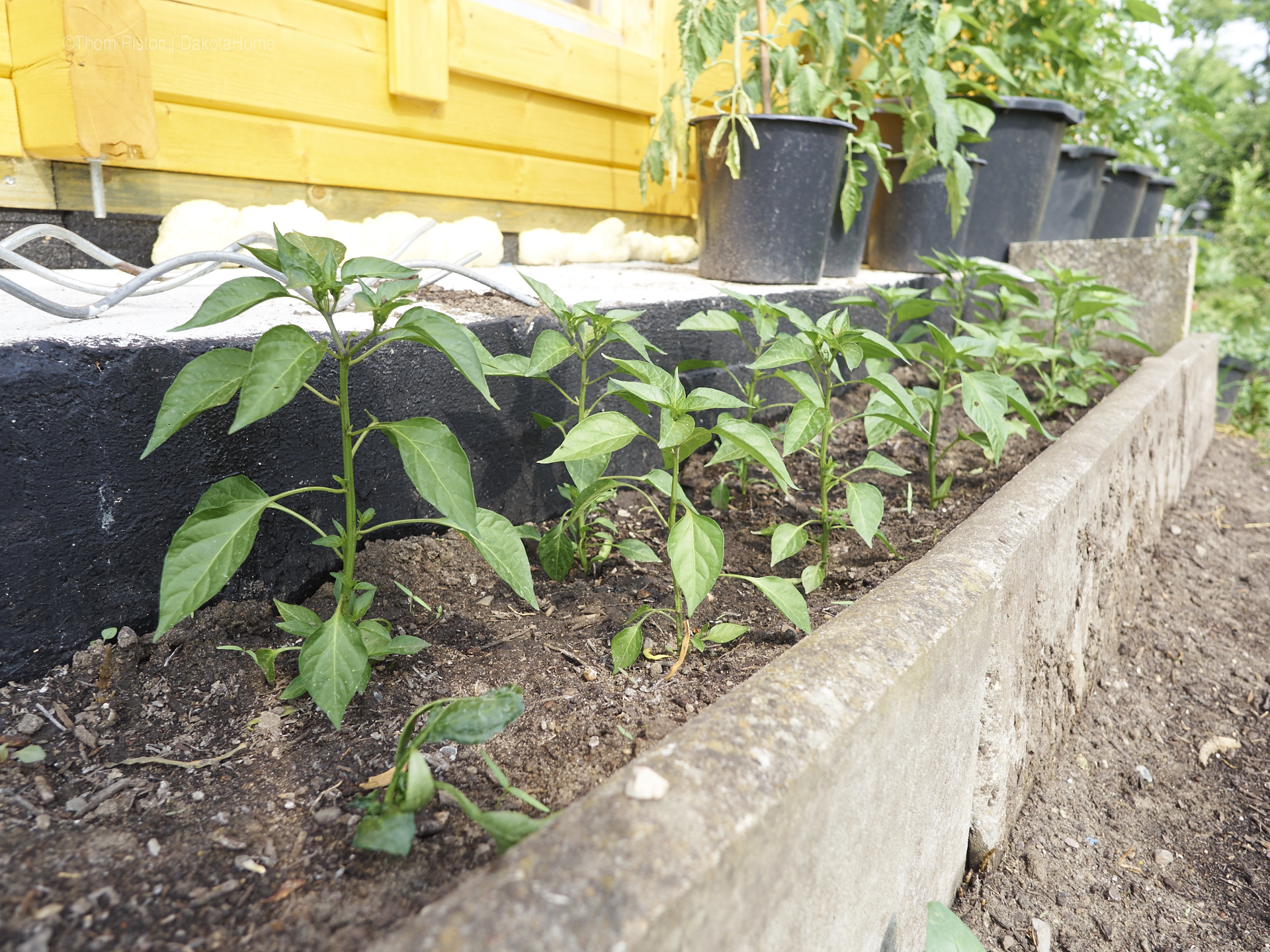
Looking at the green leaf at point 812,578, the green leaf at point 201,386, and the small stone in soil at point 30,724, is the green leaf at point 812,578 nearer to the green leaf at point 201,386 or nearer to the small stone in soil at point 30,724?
the green leaf at point 201,386

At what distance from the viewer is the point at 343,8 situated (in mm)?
2295

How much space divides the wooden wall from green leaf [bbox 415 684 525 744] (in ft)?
5.63

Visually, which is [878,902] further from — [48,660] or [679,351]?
[679,351]

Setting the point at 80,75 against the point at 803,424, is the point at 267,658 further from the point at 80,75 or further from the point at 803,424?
the point at 80,75

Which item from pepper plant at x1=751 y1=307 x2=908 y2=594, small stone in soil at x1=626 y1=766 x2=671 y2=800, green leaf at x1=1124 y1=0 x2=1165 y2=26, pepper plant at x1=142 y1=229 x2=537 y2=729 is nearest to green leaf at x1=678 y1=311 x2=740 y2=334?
pepper plant at x1=751 y1=307 x2=908 y2=594

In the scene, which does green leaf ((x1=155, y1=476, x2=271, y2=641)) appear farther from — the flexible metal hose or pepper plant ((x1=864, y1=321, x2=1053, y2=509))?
pepper plant ((x1=864, y1=321, x2=1053, y2=509))

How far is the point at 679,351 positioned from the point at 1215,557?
206 centimetres

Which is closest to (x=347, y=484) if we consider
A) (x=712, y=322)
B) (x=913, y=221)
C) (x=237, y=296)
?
(x=237, y=296)

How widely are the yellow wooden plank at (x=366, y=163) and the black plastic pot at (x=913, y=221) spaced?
118 centimetres

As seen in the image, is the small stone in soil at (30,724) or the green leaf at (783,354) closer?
the small stone in soil at (30,724)

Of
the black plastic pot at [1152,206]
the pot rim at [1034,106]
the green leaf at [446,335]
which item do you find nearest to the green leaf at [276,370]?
the green leaf at [446,335]

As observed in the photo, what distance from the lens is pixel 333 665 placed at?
3.16 ft

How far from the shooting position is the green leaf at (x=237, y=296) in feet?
2.90

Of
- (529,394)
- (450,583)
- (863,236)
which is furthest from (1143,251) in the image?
(450,583)
